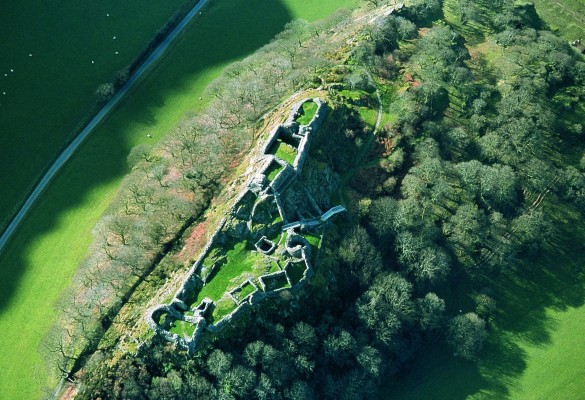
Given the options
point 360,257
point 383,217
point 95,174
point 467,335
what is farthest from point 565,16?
point 95,174

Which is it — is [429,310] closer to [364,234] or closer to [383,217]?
[364,234]

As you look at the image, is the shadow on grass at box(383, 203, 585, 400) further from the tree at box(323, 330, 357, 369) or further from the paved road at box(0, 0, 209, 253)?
the paved road at box(0, 0, 209, 253)

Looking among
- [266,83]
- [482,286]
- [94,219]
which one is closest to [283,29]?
[266,83]

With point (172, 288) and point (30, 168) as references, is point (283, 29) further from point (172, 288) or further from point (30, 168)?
point (172, 288)

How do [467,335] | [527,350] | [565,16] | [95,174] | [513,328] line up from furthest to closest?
[565,16]
[95,174]
[513,328]
[527,350]
[467,335]

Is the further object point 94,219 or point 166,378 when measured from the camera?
point 94,219
